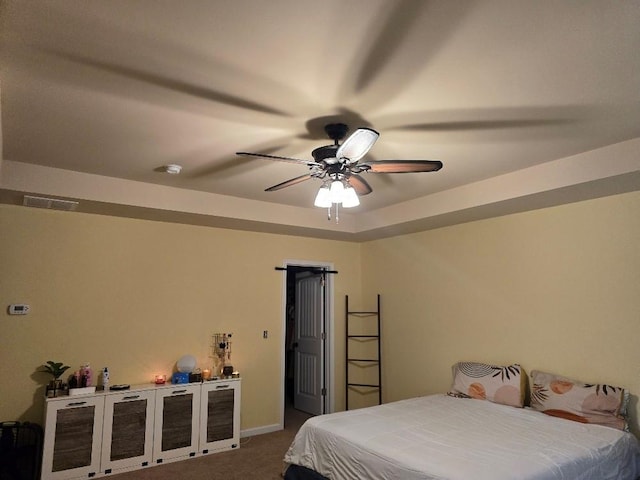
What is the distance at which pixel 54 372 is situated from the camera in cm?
369

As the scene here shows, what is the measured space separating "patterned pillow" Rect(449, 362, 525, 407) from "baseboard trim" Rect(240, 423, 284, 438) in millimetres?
2187

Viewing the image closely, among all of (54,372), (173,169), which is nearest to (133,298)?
(54,372)

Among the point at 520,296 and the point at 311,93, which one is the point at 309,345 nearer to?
the point at 520,296

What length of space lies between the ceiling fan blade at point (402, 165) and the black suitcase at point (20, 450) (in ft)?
11.8

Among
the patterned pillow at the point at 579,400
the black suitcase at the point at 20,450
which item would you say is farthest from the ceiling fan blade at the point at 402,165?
the black suitcase at the point at 20,450

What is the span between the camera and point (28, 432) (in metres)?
3.61

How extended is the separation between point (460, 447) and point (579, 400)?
1357mm

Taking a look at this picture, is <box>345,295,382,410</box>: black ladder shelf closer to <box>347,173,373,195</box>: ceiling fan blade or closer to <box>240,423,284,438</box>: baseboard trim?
<box>240,423,284,438</box>: baseboard trim

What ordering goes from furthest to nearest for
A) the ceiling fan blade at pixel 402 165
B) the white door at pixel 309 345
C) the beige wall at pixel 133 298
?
the white door at pixel 309 345 → the beige wall at pixel 133 298 → the ceiling fan blade at pixel 402 165

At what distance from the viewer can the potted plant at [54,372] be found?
11.9 ft

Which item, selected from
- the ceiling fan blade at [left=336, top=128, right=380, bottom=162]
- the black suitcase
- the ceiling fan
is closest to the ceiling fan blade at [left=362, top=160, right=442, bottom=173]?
the ceiling fan

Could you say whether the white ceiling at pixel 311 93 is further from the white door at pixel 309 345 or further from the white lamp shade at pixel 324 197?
the white door at pixel 309 345

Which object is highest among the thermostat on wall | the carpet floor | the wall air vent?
the wall air vent

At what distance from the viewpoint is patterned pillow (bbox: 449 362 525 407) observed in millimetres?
3750
